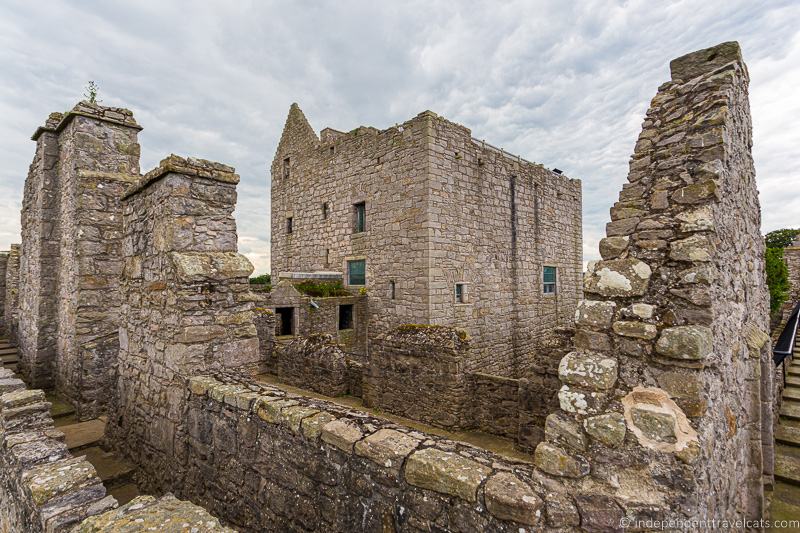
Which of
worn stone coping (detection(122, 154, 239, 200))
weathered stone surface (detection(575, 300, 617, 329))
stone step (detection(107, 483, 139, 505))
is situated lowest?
stone step (detection(107, 483, 139, 505))

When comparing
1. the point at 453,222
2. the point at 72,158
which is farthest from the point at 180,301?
the point at 453,222

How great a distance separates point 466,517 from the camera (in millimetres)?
1991

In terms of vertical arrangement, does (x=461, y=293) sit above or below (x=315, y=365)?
above

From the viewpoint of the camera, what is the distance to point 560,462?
2104 millimetres

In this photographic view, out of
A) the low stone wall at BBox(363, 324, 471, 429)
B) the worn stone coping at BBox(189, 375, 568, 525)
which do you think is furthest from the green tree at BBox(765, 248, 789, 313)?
the worn stone coping at BBox(189, 375, 568, 525)

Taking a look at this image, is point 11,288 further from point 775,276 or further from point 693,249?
point 775,276

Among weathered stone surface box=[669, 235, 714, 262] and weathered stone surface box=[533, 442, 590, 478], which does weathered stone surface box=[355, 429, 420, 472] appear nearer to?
weathered stone surface box=[533, 442, 590, 478]

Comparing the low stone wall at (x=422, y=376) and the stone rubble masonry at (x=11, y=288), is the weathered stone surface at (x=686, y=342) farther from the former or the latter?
the stone rubble masonry at (x=11, y=288)

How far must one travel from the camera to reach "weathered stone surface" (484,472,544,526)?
184 cm

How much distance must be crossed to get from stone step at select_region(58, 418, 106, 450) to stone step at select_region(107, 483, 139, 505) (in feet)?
4.42

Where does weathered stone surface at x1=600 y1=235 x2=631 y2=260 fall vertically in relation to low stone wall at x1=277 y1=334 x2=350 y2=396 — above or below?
above

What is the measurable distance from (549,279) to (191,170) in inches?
595

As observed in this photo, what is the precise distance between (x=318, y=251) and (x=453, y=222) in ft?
19.6

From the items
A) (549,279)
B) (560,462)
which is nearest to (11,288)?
(560,462)
